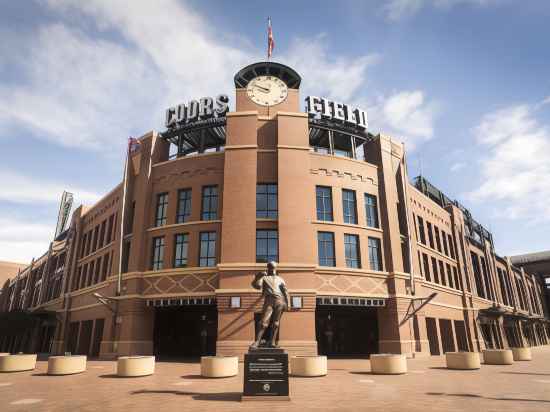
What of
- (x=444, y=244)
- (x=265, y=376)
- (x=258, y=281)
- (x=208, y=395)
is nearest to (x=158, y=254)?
(x=258, y=281)

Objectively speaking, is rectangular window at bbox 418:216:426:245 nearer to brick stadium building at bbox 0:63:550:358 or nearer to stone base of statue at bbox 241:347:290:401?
brick stadium building at bbox 0:63:550:358

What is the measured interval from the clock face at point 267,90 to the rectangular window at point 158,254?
12806 millimetres

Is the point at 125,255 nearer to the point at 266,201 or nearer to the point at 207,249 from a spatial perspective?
the point at 207,249

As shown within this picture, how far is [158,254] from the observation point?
26.9m

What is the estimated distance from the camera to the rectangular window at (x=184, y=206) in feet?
88.6

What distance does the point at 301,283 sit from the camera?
76.3 ft

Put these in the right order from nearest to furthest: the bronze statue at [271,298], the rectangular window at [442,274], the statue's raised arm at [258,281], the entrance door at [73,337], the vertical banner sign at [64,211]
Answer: the bronze statue at [271,298] < the statue's raised arm at [258,281] < the entrance door at [73,337] < the rectangular window at [442,274] < the vertical banner sign at [64,211]

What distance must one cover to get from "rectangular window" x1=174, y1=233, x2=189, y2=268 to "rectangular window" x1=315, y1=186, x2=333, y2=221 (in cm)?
960

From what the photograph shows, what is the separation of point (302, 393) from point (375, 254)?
1778 cm

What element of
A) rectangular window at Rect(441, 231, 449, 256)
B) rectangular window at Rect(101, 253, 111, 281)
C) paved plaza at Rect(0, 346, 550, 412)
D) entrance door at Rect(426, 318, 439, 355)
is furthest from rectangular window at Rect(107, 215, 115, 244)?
rectangular window at Rect(441, 231, 449, 256)

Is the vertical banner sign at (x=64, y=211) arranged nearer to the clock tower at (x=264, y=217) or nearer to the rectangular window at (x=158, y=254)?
the rectangular window at (x=158, y=254)

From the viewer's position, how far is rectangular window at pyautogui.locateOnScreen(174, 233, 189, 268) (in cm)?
2581

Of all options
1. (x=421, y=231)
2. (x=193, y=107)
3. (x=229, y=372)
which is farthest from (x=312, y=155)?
(x=229, y=372)

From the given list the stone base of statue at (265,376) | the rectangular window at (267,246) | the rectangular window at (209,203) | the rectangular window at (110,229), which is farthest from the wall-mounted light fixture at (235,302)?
the rectangular window at (110,229)
